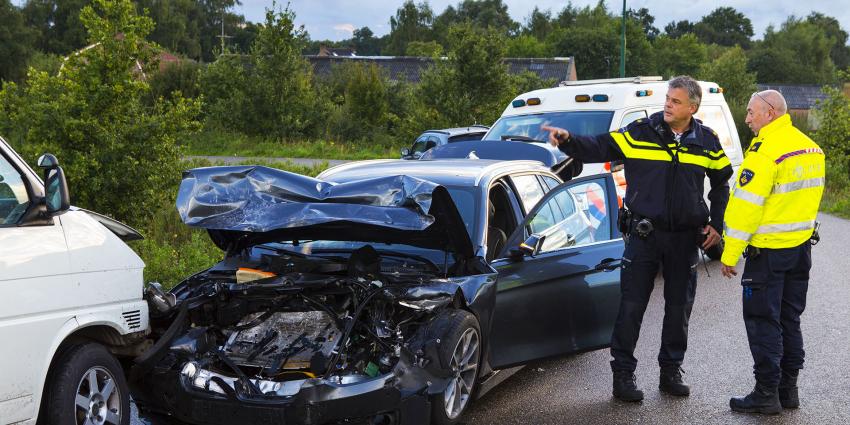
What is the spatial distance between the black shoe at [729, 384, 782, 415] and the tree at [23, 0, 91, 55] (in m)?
74.7

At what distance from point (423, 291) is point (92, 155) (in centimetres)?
677

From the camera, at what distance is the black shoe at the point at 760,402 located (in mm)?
5469

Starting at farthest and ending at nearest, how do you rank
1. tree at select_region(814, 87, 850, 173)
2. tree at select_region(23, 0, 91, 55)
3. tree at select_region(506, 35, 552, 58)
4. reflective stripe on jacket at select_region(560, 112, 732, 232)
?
tree at select_region(506, 35, 552, 58), tree at select_region(23, 0, 91, 55), tree at select_region(814, 87, 850, 173), reflective stripe on jacket at select_region(560, 112, 732, 232)

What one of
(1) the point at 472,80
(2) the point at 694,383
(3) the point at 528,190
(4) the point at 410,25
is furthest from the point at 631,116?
(4) the point at 410,25

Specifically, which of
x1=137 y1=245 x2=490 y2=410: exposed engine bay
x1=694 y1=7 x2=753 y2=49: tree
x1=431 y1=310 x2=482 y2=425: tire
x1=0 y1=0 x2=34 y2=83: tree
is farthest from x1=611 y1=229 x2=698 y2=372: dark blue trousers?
x1=694 y1=7 x2=753 y2=49: tree

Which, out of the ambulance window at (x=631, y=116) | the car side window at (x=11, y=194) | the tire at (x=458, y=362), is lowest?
the tire at (x=458, y=362)

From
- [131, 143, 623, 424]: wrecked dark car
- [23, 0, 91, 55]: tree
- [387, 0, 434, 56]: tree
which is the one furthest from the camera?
[387, 0, 434, 56]: tree

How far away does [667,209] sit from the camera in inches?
221

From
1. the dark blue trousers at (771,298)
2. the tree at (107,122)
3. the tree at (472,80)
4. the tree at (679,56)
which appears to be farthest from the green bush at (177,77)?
the tree at (679,56)

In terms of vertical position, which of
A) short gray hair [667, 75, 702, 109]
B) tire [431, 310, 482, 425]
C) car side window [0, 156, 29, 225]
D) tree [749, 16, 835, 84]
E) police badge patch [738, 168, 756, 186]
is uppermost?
short gray hair [667, 75, 702, 109]

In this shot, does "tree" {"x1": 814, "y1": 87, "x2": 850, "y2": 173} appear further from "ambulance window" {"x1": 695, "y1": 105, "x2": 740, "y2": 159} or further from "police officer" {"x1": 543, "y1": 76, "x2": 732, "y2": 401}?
"police officer" {"x1": 543, "y1": 76, "x2": 732, "y2": 401}

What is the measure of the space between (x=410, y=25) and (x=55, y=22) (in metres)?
54.0

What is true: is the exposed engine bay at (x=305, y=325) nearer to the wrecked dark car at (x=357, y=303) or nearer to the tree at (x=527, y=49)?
the wrecked dark car at (x=357, y=303)

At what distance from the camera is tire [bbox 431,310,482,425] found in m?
4.58
